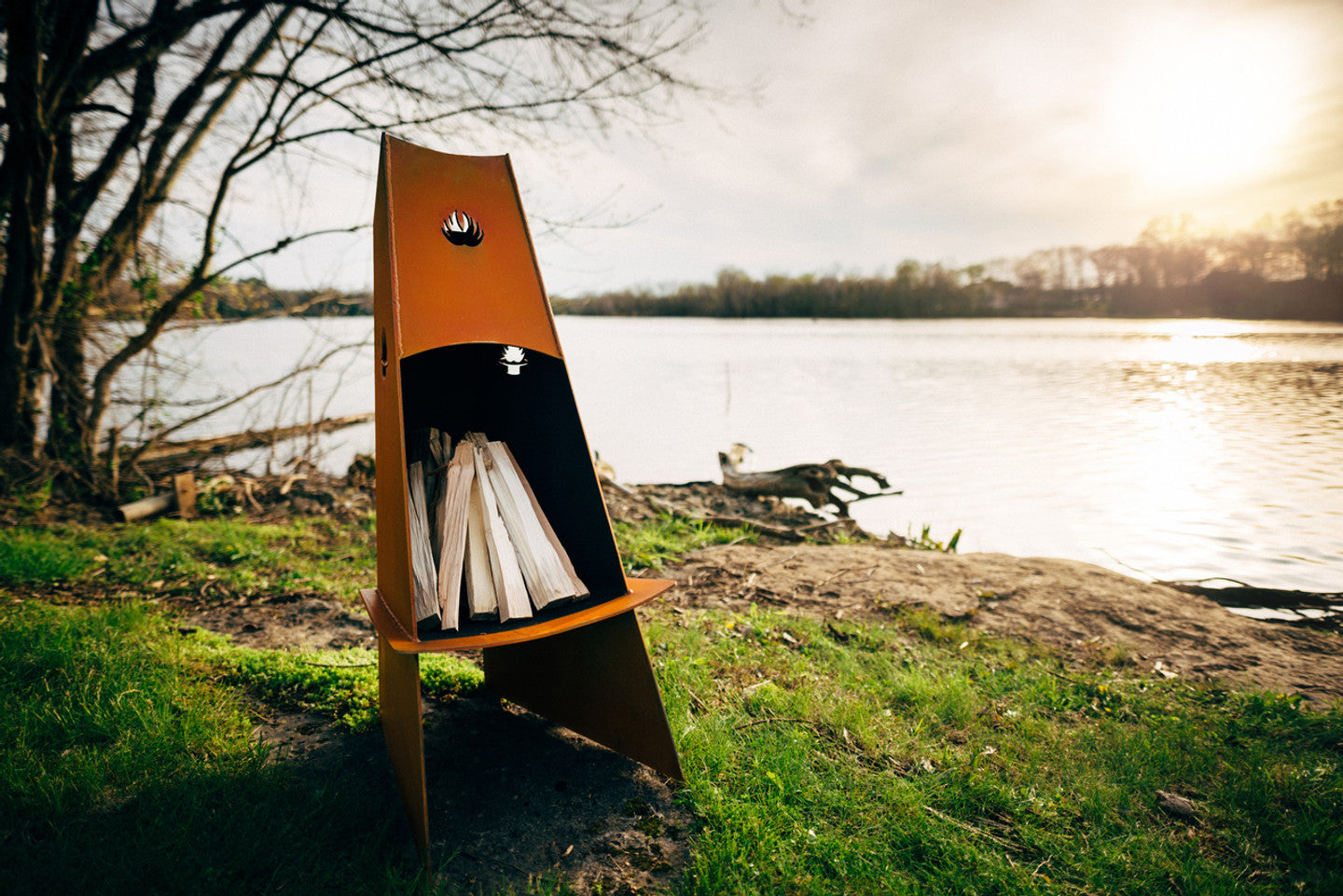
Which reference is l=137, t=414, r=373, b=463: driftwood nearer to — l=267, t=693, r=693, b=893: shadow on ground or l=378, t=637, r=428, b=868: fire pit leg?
l=267, t=693, r=693, b=893: shadow on ground

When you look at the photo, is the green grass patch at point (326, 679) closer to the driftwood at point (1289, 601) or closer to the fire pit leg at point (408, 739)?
the fire pit leg at point (408, 739)

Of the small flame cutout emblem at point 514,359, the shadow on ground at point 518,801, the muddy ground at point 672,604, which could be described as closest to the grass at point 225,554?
the muddy ground at point 672,604

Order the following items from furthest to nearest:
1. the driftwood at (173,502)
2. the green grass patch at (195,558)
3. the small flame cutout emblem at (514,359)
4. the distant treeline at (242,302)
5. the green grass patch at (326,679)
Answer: the distant treeline at (242,302) → the driftwood at (173,502) → the green grass patch at (195,558) → the green grass patch at (326,679) → the small flame cutout emblem at (514,359)

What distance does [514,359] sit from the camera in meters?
2.36

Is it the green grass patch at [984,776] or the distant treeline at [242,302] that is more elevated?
the distant treeline at [242,302]

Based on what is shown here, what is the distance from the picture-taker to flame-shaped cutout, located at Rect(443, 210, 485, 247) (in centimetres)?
209

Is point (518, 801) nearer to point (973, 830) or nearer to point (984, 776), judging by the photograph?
point (973, 830)

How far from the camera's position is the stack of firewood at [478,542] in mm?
1917

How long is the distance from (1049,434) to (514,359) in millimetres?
8960

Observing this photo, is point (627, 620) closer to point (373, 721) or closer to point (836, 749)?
point (836, 749)

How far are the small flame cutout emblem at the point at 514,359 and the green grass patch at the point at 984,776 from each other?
4.95ft

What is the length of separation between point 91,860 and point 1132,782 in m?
3.21

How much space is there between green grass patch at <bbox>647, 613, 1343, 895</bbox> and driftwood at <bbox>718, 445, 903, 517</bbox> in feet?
11.7

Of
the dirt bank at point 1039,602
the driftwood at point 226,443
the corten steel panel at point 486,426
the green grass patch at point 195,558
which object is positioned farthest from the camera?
the driftwood at point 226,443
